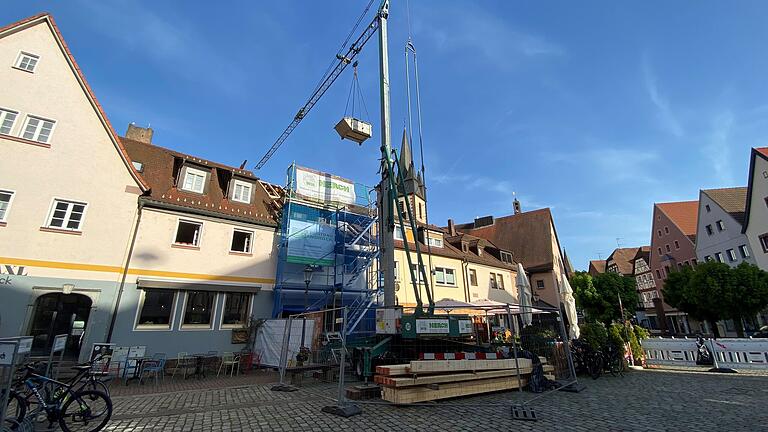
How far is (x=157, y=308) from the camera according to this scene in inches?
563

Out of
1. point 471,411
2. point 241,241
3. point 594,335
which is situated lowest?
point 471,411

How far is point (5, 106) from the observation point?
42.1 feet

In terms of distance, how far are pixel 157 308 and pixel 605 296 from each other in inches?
1474

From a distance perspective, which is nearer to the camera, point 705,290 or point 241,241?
point 241,241

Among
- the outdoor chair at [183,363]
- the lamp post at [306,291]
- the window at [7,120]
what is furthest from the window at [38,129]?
the lamp post at [306,291]

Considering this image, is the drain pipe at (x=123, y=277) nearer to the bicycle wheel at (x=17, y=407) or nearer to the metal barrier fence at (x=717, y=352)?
the bicycle wheel at (x=17, y=407)

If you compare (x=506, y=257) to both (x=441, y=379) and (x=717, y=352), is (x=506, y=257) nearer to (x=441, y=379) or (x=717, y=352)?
(x=717, y=352)

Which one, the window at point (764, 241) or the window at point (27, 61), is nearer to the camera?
the window at point (27, 61)

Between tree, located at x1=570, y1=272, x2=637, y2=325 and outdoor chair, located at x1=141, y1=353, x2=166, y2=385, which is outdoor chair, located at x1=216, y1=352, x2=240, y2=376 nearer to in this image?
outdoor chair, located at x1=141, y1=353, x2=166, y2=385

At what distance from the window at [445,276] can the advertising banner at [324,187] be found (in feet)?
28.8

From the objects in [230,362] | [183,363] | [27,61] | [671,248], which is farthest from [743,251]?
[27,61]

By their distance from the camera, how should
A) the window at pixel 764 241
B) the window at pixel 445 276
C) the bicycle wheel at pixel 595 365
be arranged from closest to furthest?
the bicycle wheel at pixel 595 365
the window at pixel 445 276
the window at pixel 764 241

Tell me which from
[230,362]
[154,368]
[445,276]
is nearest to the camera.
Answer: [154,368]

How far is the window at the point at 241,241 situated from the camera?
55.3 feet
